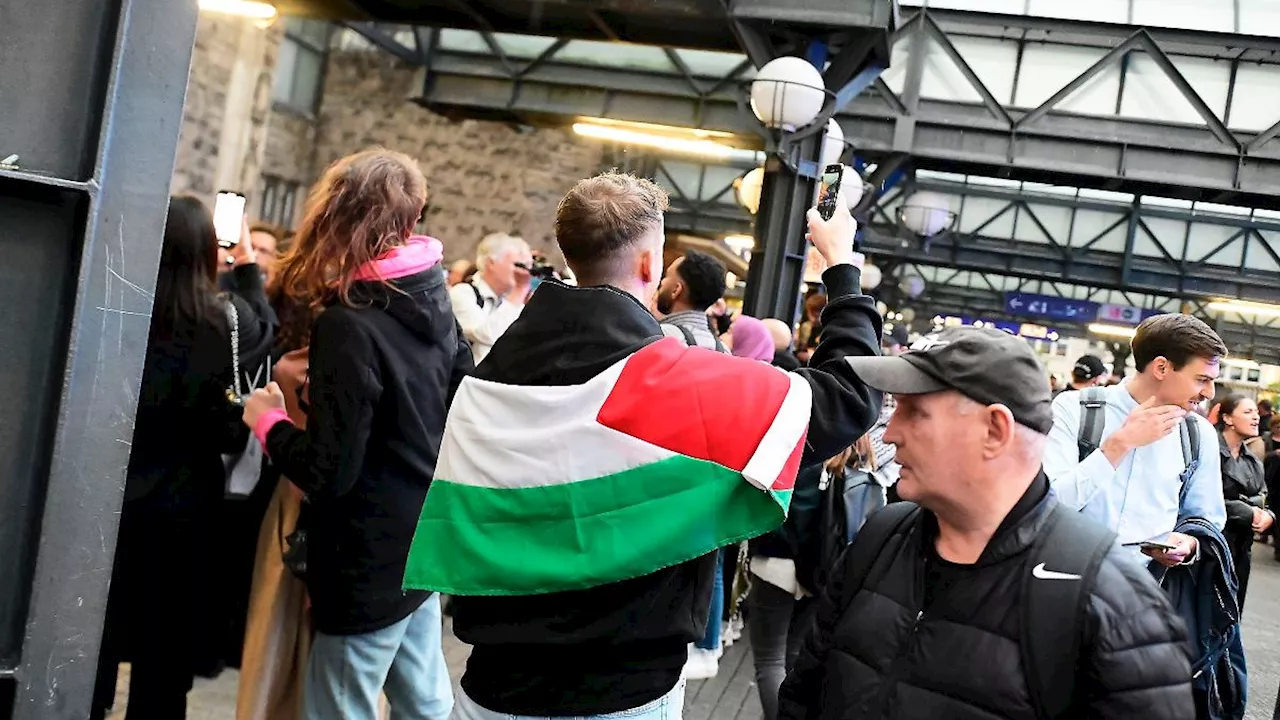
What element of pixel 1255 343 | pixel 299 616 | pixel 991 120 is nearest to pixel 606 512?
pixel 299 616

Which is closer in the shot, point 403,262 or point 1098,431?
point 403,262

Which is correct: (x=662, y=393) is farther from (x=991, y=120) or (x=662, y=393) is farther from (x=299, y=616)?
(x=991, y=120)

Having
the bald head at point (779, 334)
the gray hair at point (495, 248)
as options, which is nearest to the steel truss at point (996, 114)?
the bald head at point (779, 334)

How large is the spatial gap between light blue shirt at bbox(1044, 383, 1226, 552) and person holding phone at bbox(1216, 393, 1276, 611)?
115 inches

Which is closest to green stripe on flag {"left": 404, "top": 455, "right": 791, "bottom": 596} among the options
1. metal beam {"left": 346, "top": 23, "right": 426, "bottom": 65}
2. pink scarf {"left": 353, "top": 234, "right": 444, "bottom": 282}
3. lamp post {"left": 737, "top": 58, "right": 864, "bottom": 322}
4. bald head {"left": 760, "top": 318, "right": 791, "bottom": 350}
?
pink scarf {"left": 353, "top": 234, "right": 444, "bottom": 282}

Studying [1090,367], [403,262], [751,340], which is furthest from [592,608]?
[1090,367]

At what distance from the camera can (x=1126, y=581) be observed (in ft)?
6.05

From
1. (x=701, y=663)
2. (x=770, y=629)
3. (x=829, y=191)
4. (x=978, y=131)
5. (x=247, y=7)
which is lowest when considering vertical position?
(x=701, y=663)

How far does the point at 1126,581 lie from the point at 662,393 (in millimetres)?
857

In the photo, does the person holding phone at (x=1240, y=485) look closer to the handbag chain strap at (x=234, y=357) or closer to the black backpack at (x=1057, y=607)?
the black backpack at (x=1057, y=607)

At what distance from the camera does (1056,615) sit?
71.7 inches

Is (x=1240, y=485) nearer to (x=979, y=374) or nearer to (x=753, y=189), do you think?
(x=753, y=189)

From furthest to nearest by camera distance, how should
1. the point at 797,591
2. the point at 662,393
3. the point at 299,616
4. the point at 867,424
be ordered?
the point at 797,591 → the point at 299,616 → the point at 867,424 → the point at 662,393

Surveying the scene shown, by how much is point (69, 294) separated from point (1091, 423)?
333 cm
